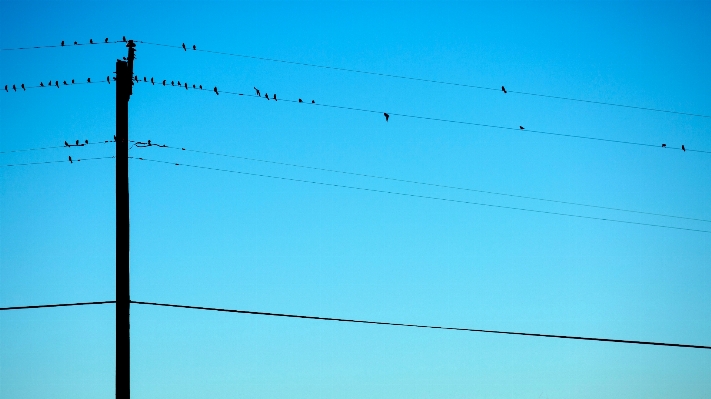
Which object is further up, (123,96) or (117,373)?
(123,96)

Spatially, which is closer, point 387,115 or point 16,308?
point 16,308

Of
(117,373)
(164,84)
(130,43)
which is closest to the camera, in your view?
(117,373)

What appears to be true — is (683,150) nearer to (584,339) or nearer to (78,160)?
(584,339)

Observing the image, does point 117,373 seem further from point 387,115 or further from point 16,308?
point 387,115

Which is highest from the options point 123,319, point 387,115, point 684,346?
point 387,115

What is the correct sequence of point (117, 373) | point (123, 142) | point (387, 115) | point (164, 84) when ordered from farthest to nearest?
point (387, 115) < point (164, 84) < point (123, 142) < point (117, 373)

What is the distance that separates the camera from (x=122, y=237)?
1862cm

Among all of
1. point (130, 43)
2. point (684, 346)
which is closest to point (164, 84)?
point (130, 43)

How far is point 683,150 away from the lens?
26.7 m

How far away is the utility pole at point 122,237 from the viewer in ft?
59.1

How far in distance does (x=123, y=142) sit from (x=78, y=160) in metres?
2.57

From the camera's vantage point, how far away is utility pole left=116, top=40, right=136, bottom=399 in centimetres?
1800

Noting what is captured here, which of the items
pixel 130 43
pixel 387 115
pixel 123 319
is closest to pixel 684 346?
pixel 387 115

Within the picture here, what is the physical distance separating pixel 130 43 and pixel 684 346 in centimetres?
1512
